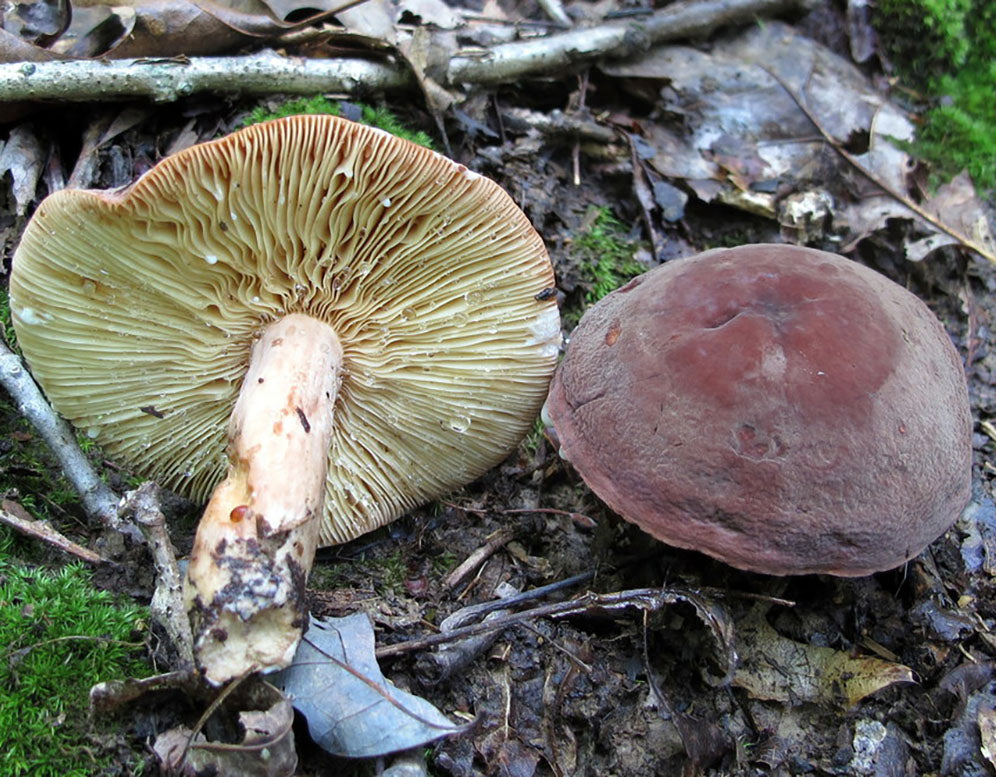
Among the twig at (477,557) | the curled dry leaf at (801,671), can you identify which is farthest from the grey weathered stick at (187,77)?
the curled dry leaf at (801,671)

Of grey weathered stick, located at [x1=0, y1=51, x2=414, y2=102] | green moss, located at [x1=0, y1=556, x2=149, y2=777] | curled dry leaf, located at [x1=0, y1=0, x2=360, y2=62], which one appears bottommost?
green moss, located at [x1=0, y1=556, x2=149, y2=777]

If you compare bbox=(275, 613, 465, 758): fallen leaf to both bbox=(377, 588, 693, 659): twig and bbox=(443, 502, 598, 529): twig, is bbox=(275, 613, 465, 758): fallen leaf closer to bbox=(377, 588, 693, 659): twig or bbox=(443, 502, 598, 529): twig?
bbox=(377, 588, 693, 659): twig

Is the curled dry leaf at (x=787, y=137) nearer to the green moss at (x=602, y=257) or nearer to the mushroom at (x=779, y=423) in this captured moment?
the green moss at (x=602, y=257)

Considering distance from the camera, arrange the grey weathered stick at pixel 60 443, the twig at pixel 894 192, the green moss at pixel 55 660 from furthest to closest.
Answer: the twig at pixel 894 192, the grey weathered stick at pixel 60 443, the green moss at pixel 55 660

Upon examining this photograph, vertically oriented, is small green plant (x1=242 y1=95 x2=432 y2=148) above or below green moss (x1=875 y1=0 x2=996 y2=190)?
above

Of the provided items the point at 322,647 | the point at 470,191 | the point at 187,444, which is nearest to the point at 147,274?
the point at 187,444

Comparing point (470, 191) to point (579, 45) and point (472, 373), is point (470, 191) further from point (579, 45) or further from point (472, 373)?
point (579, 45)

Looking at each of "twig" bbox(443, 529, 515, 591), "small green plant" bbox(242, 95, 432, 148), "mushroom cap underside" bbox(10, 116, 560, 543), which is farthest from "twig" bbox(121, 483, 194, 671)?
"small green plant" bbox(242, 95, 432, 148)
